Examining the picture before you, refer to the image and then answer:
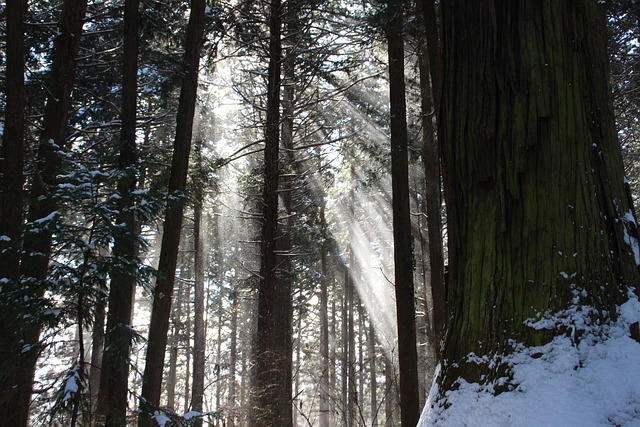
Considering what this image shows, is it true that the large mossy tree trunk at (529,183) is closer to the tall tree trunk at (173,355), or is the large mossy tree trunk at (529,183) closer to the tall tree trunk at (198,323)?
the tall tree trunk at (198,323)

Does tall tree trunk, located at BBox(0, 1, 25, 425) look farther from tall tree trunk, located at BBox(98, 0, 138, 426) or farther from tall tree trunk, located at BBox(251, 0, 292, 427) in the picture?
tall tree trunk, located at BBox(251, 0, 292, 427)

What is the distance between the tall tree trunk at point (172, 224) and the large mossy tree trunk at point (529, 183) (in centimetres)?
430

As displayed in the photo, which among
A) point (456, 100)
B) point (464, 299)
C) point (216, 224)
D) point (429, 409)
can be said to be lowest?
point (429, 409)

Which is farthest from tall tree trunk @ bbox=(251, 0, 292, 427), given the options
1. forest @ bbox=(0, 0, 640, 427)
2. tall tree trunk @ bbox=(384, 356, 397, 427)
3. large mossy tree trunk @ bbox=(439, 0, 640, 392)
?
large mossy tree trunk @ bbox=(439, 0, 640, 392)

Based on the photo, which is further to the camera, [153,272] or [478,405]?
[153,272]

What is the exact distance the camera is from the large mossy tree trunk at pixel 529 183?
171cm

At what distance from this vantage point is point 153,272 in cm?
482

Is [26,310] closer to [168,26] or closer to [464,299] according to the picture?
[464,299]

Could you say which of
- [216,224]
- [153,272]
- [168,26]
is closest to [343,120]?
[168,26]

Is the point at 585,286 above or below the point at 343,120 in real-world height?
below

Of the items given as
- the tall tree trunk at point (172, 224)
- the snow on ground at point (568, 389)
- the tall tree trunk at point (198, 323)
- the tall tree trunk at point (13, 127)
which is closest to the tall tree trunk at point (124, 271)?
the tall tree trunk at point (172, 224)

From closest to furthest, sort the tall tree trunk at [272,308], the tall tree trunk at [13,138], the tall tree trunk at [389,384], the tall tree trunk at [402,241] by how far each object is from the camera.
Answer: the tall tree trunk at [13,138], the tall tree trunk at [402,241], the tall tree trunk at [389,384], the tall tree trunk at [272,308]

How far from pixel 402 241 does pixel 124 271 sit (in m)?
5.07

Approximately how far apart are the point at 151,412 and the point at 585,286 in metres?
4.78
